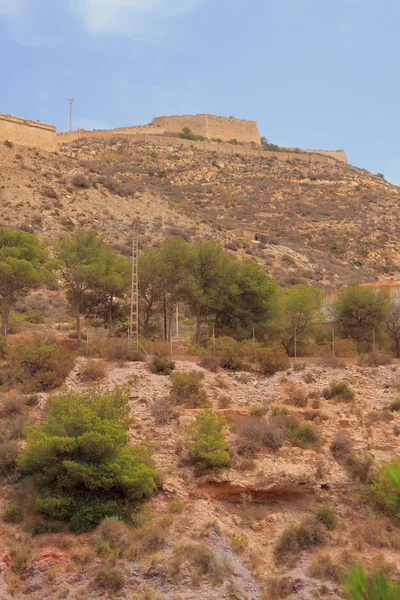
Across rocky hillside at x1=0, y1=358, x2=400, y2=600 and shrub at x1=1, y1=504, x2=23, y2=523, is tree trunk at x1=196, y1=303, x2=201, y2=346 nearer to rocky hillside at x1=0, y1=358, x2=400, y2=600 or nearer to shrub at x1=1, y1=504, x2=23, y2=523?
rocky hillside at x1=0, y1=358, x2=400, y2=600

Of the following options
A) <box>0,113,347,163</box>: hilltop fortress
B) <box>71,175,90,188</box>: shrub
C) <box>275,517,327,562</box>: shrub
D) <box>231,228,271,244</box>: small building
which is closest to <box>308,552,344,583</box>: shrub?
<box>275,517,327,562</box>: shrub

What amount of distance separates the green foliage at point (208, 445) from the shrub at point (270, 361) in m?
4.75

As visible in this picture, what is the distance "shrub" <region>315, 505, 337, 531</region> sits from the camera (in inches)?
601

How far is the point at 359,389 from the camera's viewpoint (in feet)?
70.3

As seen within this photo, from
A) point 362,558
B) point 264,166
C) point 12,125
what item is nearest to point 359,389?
point 362,558

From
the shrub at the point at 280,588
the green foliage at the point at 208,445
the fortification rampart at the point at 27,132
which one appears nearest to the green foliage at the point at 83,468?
the green foliage at the point at 208,445

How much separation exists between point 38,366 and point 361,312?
562 inches

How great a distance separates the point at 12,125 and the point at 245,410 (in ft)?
115

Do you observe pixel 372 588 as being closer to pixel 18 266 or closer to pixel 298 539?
pixel 298 539

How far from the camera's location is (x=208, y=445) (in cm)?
1666

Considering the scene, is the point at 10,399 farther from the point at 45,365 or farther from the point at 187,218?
the point at 187,218

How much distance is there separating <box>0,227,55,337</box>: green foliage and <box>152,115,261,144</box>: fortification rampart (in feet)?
190

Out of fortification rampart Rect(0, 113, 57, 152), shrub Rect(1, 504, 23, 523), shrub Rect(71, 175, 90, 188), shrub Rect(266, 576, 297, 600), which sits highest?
fortification rampart Rect(0, 113, 57, 152)

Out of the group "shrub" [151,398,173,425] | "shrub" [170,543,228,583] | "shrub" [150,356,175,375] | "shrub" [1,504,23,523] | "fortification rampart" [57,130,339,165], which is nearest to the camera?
"shrub" [170,543,228,583]
